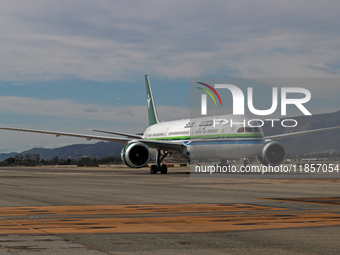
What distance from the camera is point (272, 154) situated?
137ft

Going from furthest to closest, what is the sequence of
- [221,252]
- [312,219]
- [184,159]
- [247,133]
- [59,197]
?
[184,159] < [247,133] < [59,197] < [312,219] < [221,252]

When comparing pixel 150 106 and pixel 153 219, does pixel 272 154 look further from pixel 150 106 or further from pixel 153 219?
pixel 153 219

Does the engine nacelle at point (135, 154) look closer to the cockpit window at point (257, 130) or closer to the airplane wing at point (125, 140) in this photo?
the airplane wing at point (125, 140)

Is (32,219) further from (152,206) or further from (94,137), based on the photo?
(94,137)

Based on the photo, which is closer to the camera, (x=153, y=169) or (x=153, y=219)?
(x=153, y=219)

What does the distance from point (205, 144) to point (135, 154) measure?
206 inches

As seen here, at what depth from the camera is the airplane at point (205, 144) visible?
37375mm

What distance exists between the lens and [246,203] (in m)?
14.9

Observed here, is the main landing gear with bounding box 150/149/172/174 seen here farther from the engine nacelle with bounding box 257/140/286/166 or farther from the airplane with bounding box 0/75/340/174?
the engine nacelle with bounding box 257/140/286/166

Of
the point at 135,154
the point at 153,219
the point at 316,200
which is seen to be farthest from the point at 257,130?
the point at 153,219

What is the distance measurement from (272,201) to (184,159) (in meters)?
27.7

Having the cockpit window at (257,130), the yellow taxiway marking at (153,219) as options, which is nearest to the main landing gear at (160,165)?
the cockpit window at (257,130)

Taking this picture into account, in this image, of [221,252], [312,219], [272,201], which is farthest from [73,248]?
[272,201]

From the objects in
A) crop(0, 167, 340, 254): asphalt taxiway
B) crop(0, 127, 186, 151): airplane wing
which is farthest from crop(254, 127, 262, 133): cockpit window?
crop(0, 167, 340, 254): asphalt taxiway
